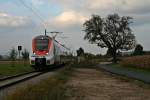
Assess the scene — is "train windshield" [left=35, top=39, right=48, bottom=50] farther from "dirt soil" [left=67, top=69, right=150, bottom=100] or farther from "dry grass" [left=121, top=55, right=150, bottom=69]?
"dirt soil" [left=67, top=69, right=150, bottom=100]

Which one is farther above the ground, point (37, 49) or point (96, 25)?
point (96, 25)

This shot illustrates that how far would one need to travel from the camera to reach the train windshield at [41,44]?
152ft

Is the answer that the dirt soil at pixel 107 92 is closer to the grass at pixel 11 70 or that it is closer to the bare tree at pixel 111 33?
the grass at pixel 11 70

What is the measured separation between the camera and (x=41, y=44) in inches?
1831

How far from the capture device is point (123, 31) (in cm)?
11244

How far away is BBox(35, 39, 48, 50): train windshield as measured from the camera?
46406 mm

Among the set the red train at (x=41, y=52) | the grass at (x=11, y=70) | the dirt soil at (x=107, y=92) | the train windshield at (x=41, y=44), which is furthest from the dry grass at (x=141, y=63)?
the dirt soil at (x=107, y=92)

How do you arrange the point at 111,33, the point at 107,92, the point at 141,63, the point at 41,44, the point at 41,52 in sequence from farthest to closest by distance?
the point at 111,33 < the point at 141,63 < the point at 41,44 < the point at 41,52 < the point at 107,92

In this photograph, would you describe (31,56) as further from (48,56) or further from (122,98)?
(122,98)

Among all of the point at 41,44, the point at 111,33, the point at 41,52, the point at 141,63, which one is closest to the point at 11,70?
the point at 41,52

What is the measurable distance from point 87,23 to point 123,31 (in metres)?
10.5

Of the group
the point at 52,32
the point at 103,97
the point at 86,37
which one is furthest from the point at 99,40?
the point at 103,97

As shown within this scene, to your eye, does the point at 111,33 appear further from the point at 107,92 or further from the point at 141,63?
the point at 107,92

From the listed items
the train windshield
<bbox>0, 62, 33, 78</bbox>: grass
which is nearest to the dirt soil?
<bbox>0, 62, 33, 78</bbox>: grass
